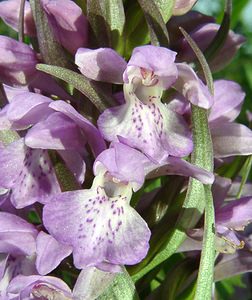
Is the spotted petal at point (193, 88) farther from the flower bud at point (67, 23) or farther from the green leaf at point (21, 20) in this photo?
the green leaf at point (21, 20)

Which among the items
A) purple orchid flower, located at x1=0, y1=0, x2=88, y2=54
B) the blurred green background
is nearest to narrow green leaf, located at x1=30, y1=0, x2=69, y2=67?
purple orchid flower, located at x1=0, y1=0, x2=88, y2=54

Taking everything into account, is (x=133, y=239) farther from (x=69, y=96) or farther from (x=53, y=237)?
(x=69, y=96)

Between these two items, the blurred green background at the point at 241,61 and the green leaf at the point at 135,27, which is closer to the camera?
the green leaf at the point at 135,27

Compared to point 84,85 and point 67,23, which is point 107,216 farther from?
point 67,23

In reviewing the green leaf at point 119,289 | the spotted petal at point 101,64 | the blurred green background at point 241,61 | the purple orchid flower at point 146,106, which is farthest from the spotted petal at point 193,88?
the blurred green background at point 241,61

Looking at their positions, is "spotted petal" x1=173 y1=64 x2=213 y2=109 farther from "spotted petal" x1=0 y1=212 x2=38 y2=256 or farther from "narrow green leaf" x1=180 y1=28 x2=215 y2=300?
"spotted petal" x1=0 y1=212 x2=38 y2=256

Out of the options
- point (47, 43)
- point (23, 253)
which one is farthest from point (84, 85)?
point (23, 253)

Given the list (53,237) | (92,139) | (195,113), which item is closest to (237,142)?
(195,113)
